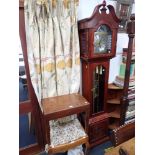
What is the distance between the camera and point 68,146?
1452 millimetres

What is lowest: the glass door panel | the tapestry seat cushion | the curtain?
the tapestry seat cushion

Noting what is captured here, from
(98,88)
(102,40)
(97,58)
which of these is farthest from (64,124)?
(102,40)

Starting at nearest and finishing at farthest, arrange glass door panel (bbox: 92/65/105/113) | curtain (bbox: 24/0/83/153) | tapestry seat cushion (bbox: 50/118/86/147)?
curtain (bbox: 24/0/83/153) → tapestry seat cushion (bbox: 50/118/86/147) → glass door panel (bbox: 92/65/105/113)

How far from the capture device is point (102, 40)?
5.32 ft

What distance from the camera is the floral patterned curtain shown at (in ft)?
4.44

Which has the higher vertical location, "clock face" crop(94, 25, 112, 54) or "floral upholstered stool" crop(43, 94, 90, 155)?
"clock face" crop(94, 25, 112, 54)

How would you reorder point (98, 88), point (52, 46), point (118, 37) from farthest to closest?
point (118, 37) → point (98, 88) → point (52, 46)

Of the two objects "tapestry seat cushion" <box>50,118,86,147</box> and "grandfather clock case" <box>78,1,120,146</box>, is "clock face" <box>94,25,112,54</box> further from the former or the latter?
"tapestry seat cushion" <box>50,118,86,147</box>

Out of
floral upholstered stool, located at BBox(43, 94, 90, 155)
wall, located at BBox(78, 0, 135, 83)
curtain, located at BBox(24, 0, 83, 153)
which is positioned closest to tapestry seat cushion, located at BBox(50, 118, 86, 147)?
floral upholstered stool, located at BBox(43, 94, 90, 155)

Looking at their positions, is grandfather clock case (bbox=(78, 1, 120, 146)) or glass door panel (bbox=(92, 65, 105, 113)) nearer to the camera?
grandfather clock case (bbox=(78, 1, 120, 146))

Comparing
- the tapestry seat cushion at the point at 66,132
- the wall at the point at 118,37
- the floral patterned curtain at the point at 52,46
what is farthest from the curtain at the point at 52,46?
the tapestry seat cushion at the point at 66,132

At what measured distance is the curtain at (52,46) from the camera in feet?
4.44

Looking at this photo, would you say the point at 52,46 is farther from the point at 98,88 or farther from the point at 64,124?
the point at 64,124
